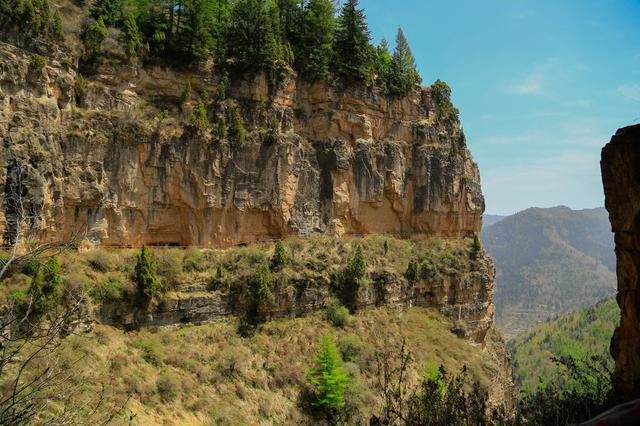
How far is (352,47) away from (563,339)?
12836 cm

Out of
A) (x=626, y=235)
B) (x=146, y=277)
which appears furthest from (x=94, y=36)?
(x=626, y=235)

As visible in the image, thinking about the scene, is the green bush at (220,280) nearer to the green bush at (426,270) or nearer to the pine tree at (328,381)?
the pine tree at (328,381)

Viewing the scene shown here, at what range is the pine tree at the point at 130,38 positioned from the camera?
119 ft

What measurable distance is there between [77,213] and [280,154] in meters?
18.2

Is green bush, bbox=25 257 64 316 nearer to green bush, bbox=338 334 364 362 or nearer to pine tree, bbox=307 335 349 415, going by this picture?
pine tree, bbox=307 335 349 415

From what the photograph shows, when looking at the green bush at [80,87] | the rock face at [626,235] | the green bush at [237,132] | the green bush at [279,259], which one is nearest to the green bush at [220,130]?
the green bush at [237,132]

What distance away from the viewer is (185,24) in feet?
137

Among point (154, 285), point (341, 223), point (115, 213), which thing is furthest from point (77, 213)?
point (341, 223)

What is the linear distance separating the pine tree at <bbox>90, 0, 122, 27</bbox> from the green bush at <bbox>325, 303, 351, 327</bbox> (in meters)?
31.0

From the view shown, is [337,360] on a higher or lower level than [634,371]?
lower

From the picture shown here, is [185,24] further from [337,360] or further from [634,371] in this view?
[634,371]

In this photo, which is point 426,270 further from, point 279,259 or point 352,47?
point 352,47

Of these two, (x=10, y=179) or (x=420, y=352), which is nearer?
(x=10, y=179)

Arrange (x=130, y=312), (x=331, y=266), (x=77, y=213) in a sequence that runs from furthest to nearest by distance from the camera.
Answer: (x=331, y=266), (x=77, y=213), (x=130, y=312)
